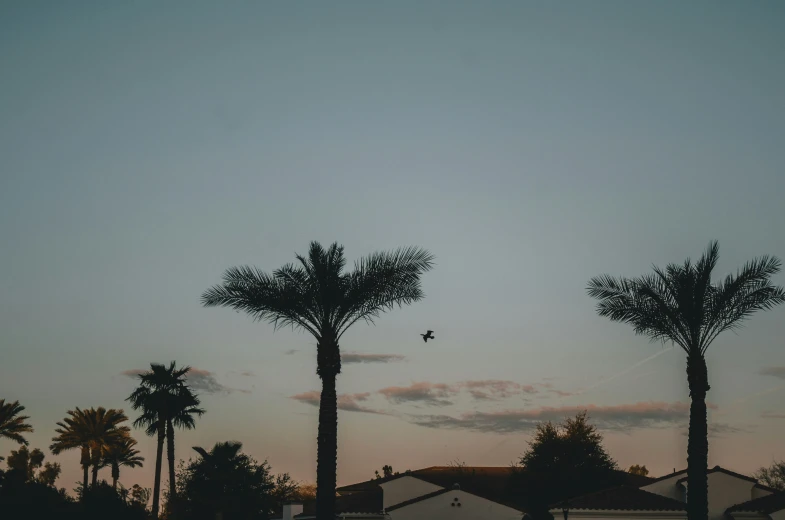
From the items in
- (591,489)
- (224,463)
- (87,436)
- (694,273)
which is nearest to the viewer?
(694,273)

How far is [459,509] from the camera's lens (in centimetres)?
4359

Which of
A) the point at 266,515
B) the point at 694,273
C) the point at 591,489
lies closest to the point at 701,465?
the point at 694,273

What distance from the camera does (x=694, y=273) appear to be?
29109 millimetres

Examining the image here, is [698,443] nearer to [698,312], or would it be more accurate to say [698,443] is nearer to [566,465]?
[698,312]

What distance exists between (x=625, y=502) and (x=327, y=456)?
22993mm

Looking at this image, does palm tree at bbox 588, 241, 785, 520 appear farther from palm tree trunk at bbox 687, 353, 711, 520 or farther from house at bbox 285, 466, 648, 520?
house at bbox 285, 466, 648, 520

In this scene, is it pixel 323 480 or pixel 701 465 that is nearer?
pixel 323 480

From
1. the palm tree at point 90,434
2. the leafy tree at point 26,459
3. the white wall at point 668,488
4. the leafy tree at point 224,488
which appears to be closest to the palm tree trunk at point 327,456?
the leafy tree at point 224,488

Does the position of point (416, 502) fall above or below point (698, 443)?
below

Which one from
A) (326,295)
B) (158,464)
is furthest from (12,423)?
(326,295)

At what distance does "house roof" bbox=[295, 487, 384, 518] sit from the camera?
45938 millimetres

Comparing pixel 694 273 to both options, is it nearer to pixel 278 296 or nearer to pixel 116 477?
pixel 278 296

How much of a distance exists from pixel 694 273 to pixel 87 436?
A: 65159mm

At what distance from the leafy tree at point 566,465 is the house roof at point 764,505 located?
43.3 ft
